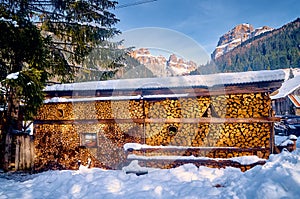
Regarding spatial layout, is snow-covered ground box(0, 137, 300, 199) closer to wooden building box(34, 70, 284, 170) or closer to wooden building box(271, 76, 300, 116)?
wooden building box(34, 70, 284, 170)

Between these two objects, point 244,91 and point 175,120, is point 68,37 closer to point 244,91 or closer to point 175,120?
point 175,120

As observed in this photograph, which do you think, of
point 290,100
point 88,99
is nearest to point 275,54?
point 290,100

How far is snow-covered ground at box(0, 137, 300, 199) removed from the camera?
407cm

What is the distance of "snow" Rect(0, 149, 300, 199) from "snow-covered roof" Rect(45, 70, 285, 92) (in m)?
2.59

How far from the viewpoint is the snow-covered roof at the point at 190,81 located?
725 cm

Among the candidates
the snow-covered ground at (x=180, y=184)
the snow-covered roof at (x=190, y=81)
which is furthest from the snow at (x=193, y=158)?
the snow-covered roof at (x=190, y=81)

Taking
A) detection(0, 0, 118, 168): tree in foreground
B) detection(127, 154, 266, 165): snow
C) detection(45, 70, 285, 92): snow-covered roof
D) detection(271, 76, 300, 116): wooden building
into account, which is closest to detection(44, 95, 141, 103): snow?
detection(45, 70, 285, 92): snow-covered roof

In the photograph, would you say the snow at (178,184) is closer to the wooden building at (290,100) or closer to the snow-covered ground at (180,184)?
the snow-covered ground at (180,184)

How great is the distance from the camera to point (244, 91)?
764 centimetres

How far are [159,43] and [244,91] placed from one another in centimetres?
1455

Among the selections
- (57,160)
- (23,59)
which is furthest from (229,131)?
(23,59)

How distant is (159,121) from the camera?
840cm

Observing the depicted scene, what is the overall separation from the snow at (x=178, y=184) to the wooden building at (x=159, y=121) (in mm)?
1177

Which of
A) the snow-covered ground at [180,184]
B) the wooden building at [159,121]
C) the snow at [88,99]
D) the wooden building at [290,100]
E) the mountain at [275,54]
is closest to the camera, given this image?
the snow-covered ground at [180,184]
